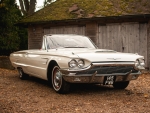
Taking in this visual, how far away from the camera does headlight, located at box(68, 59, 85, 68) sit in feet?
17.4

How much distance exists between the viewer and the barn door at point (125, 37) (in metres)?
12.9

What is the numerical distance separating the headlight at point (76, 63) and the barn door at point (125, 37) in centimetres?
832

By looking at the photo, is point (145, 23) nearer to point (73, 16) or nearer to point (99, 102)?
point (73, 16)

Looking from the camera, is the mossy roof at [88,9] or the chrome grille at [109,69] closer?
the chrome grille at [109,69]

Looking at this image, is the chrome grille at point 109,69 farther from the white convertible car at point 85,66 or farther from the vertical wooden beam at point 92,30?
the vertical wooden beam at point 92,30

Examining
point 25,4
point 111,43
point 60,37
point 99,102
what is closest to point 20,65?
point 60,37

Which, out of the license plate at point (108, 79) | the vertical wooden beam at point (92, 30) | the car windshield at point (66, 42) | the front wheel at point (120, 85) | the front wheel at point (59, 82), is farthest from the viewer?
the vertical wooden beam at point (92, 30)

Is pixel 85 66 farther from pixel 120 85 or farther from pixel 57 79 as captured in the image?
pixel 120 85

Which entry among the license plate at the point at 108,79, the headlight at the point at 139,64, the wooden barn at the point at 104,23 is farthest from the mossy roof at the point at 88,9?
the license plate at the point at 108,79

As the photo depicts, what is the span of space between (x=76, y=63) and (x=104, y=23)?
29.5 feet

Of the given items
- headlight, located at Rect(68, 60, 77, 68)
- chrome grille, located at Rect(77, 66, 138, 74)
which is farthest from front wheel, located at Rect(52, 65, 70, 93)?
chrome grille, located at Rect(77, 66, 138, 74)

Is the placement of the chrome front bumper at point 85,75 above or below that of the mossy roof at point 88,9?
below

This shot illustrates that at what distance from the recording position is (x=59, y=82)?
5.88 meters

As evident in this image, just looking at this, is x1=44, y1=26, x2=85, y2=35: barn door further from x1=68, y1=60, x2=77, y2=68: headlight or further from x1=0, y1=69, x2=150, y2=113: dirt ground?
x1=68, y1=60, x2=77, y2=68: headlight
